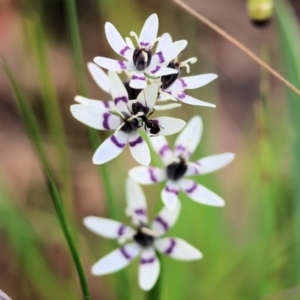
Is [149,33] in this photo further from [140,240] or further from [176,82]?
[140,240]

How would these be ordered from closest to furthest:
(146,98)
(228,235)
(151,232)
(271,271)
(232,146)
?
(146,98), (151,232), (271,271), (228,235), (232,146)

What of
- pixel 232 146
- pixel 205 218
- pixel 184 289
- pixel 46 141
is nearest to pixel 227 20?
pixel 232 146

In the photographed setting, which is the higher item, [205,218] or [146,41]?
[146,41]

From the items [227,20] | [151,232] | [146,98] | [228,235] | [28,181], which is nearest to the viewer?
[146,98]

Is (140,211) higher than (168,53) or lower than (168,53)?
lower

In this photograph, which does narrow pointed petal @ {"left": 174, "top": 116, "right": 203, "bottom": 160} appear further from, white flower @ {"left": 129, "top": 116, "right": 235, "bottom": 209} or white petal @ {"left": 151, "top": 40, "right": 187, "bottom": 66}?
white petal @ {"left": 151, "top": 40, "right": 187, "bottom": 66}

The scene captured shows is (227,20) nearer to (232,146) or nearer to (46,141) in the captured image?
(232,146)

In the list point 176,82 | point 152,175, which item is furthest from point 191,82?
point 152,175
